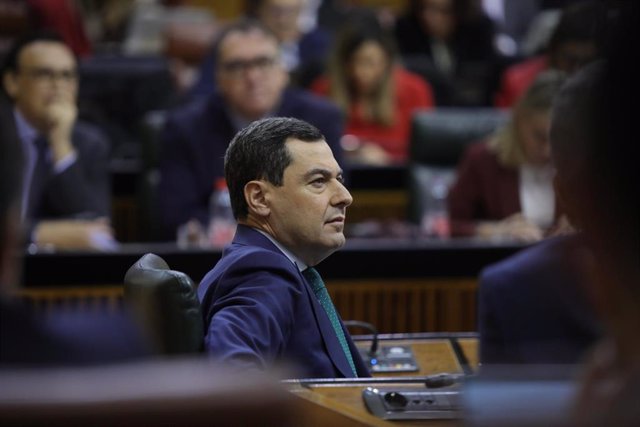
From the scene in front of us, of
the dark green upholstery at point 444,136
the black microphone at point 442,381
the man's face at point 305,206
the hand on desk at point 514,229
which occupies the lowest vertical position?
the black microphone at point 442,381

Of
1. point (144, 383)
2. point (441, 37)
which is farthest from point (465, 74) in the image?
point (144, 383)

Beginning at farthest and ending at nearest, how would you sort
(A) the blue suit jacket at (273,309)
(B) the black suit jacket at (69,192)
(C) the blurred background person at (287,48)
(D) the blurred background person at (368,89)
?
1. (C) the blurred background person at (287,48)
2. (D) the blurred background person at (368,89)
3. (B) the black suit jacket at (69,192)
4. (A) the blue suit jacket at (273,309)

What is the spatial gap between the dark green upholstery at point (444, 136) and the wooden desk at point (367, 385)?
274 centimetres

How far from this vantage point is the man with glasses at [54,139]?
4.88 m

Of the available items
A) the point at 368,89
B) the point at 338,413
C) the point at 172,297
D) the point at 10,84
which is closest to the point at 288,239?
the point at 172,297

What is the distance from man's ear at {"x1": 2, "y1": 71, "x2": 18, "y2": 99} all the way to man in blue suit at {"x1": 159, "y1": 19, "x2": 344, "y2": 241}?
57 centimetres

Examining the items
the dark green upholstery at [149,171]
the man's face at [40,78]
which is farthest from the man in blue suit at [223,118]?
the man's face at [40,78]

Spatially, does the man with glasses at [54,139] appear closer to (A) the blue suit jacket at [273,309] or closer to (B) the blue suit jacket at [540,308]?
(A) the blue suit jacket at [273,309]

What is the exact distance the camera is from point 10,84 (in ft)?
16.8

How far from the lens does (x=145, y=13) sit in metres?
8.09

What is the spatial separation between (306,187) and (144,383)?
137 cm

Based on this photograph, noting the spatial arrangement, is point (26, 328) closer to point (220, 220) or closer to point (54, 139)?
point (220, 220)

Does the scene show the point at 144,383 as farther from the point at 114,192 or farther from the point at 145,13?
the point at 145,13

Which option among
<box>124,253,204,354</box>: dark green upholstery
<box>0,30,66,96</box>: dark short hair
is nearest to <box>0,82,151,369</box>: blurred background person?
<box>124,253,204,354</box>: dark green upholstery
